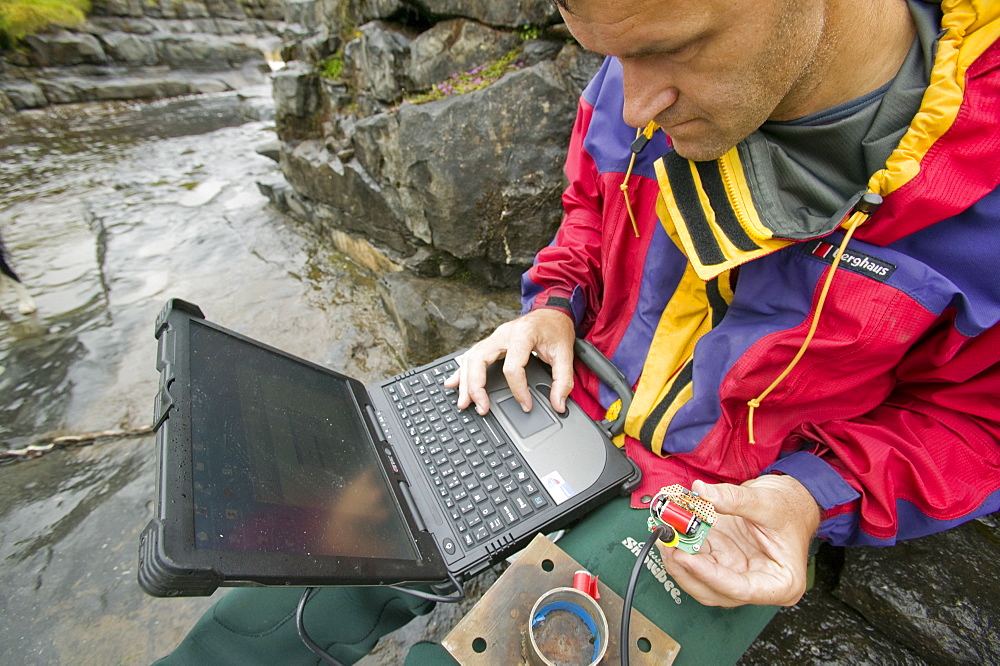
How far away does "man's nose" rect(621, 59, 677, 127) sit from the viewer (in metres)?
0.90

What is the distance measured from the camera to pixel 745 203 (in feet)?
3.44

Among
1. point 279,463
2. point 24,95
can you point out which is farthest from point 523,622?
point 24,95

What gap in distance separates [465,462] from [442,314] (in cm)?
167

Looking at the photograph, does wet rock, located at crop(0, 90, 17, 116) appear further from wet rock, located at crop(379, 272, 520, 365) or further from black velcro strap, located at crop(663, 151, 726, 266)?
black velcro strap, located at crop(663, 151, 726, 266)

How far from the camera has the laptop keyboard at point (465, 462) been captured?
3.81 ft

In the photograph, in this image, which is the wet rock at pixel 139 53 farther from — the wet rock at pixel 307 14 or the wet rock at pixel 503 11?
the wet rock at pixel 503 11

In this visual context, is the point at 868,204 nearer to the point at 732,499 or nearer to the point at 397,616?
the point at 732,499

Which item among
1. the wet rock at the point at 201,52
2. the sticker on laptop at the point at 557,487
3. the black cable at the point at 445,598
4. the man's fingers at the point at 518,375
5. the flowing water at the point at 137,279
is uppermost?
the man's fingers at the point at 518,375

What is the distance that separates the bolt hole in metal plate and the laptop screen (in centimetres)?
21

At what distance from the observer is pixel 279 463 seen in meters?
0.99

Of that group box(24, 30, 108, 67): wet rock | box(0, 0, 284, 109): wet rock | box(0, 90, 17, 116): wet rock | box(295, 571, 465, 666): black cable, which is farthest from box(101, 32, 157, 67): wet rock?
box(295, 571, 465, 666): black cable

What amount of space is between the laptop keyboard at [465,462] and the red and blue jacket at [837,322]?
31 cm

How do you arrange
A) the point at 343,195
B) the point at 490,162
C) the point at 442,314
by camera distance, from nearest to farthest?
the point at 490,162, the point at 442,314, the point at 343,195

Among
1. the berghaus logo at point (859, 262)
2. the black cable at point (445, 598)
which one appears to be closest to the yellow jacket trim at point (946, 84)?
the berghaus logo at point (859, 262)
